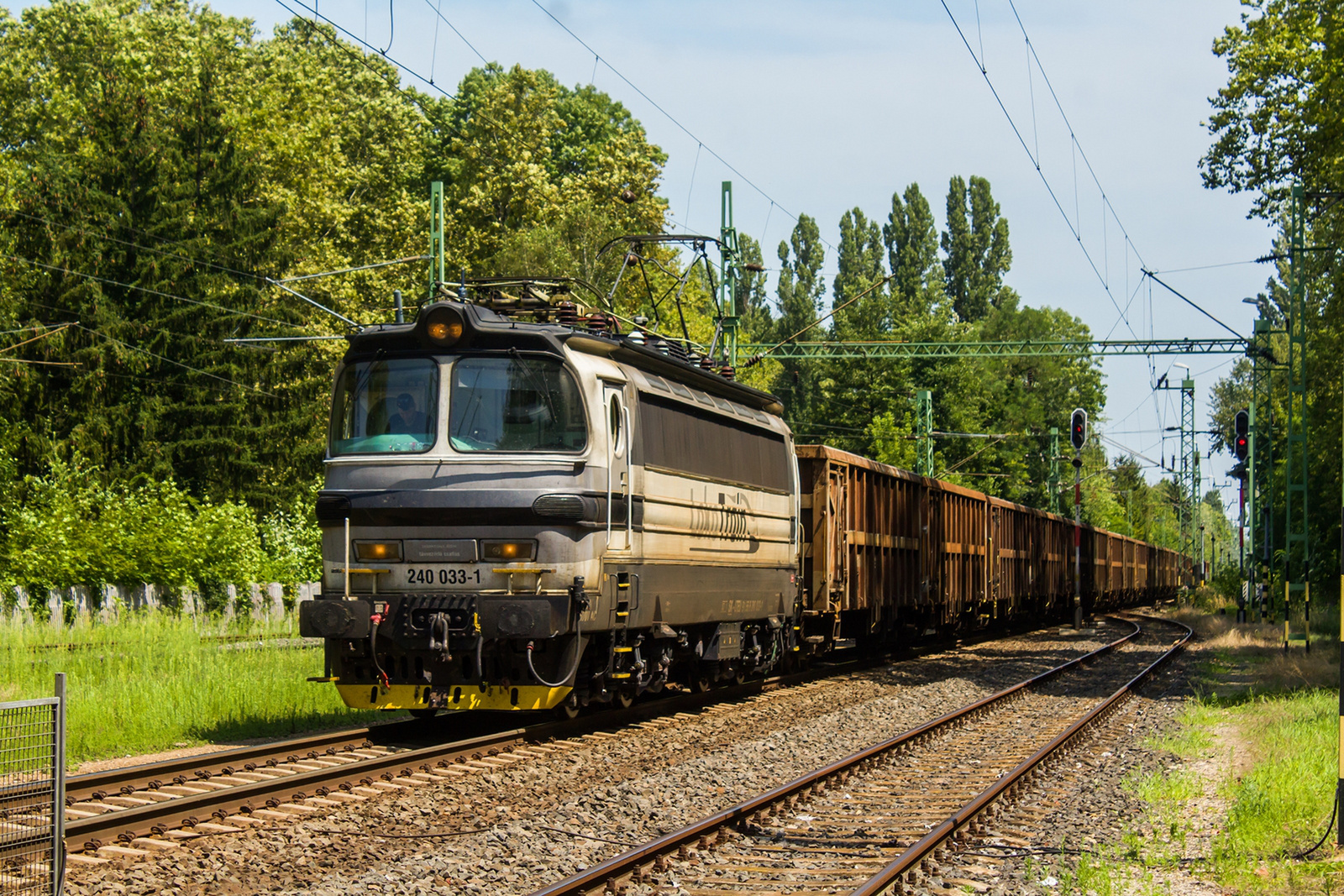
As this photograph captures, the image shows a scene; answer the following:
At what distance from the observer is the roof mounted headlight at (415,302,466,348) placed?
452 inches

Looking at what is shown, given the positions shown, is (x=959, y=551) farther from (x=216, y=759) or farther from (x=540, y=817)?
(x=540, y=817)

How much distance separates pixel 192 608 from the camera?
1096 inches

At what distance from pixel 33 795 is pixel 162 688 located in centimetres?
847

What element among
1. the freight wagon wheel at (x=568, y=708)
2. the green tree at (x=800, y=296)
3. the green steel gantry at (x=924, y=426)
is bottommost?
the freight wagon wheel at (x=568, y=708)

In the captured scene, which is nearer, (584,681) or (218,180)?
(584,681)

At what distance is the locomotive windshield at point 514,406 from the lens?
1134 cm

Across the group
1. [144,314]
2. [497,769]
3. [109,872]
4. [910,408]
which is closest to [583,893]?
[109,872]

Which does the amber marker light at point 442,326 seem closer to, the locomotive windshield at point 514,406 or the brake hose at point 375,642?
the locomotive windshield at point 514,406

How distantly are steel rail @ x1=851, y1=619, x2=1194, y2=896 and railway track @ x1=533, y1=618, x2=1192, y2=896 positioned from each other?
0.01 metres

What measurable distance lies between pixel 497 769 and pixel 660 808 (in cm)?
181

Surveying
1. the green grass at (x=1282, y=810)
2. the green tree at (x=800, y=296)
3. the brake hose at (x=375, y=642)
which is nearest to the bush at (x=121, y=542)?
the brake hose at (x=375, y=642)

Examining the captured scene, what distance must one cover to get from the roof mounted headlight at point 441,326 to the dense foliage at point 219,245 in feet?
35.4

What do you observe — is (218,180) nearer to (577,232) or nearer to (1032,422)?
(577,232)

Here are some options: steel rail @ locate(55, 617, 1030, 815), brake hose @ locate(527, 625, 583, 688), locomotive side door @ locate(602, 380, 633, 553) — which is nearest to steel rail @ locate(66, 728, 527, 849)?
steel rail @ locate(55, 617, 1030, 815)
